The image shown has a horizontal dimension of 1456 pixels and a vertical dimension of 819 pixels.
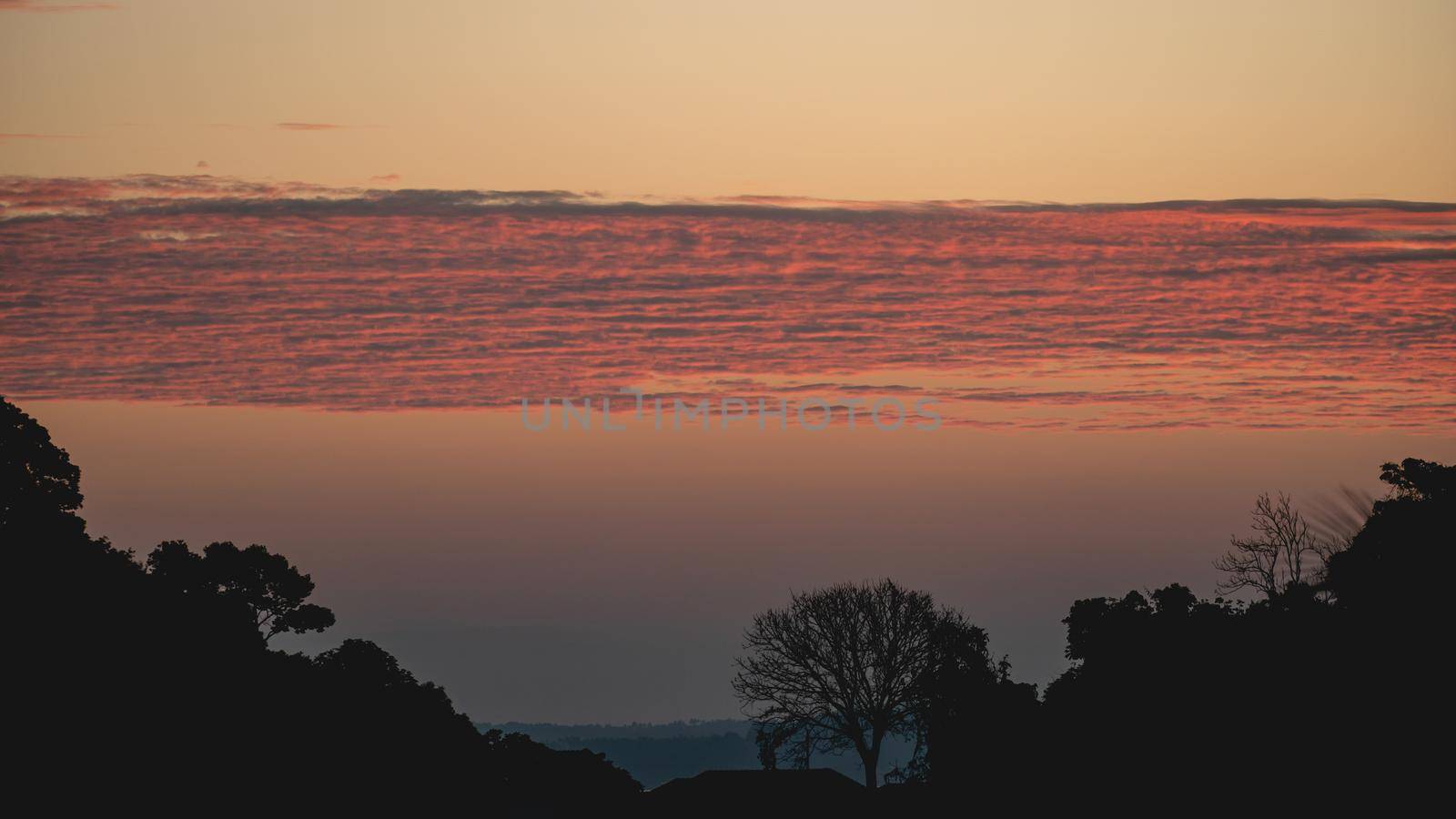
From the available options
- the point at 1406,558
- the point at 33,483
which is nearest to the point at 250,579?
the point at 33,483

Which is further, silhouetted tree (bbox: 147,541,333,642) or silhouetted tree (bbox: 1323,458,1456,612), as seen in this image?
silhouetted tree (bbox: 147,541,333,642)

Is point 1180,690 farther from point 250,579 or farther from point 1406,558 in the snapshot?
point 250,579

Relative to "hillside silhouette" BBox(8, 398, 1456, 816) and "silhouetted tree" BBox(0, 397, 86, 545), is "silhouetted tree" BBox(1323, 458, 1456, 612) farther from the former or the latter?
"silhouetted tree" BBox(0, 397, 86, 545)

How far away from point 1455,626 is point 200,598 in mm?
54534

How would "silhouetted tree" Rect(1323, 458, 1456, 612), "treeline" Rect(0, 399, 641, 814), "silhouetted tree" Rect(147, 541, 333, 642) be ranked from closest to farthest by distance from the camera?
"treeline" Rect(0, 399, 641, 814)
"silhouetted tree" Rect(1323, 458, 1456, 612)
"silhouetted tree" Rect(147, 541, 333, 642)

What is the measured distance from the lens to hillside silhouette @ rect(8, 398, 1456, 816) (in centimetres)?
6059

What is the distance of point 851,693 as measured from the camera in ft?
341

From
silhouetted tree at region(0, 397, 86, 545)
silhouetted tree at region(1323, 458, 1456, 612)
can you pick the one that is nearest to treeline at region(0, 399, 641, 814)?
silhouetted tree at region(0, 397, 86, 545)

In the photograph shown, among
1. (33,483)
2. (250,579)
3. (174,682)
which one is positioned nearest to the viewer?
(174,682)

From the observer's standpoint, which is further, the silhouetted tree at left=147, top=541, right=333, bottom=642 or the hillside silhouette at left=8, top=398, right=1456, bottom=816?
the silhouetted tree at left=147, top=541, right=333, bottom=642

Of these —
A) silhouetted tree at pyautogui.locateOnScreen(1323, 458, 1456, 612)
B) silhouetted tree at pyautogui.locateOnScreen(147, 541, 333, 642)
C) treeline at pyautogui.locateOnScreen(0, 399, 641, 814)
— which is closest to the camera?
treeline at pyautogui.locateOnScreen(0, 399, 641, 814)


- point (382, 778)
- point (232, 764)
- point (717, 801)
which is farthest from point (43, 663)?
point (717, 801)

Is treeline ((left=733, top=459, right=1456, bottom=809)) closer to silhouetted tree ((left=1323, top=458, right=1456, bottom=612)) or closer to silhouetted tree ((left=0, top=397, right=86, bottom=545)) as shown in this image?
silhouetted tree ((left=1323, top=458, right=1456, bottom=612))

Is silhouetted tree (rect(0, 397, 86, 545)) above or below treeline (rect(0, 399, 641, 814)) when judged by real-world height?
above
